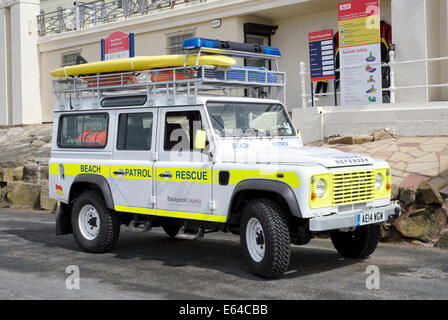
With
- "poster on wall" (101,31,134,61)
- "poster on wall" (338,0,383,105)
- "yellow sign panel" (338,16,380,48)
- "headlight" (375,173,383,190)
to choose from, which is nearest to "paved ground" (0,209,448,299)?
"headlight" (375,173,383,190)

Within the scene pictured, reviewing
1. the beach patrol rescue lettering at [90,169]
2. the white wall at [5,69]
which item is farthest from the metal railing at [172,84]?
the white wall at [5,69]

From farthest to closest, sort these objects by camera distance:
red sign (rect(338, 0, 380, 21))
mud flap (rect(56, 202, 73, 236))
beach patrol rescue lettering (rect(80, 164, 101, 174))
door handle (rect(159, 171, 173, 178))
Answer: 1. red sign (rect(338, 0, 380, 21))
2. mud flap (rect(56, 202, 73, 236))
3. beach patrol rescue lettering (rect(80, 164, 101, 174))
4. door handle (rect(159, 171, 173, 178))

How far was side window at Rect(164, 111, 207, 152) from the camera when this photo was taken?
26.5 feet

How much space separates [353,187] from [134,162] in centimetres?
313

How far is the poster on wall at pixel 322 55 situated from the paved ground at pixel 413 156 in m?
2.74

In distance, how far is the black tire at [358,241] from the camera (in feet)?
26.5

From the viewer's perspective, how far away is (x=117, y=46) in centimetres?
1917

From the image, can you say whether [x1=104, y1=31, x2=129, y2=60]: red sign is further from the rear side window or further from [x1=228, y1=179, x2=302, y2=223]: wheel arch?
[x1=228, y1=179, x2=302, y2=223]: wheel arch

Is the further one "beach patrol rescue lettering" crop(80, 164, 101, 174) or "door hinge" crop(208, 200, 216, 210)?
"beach patrol rescue lettering" crop(80, 164, 101, 174)

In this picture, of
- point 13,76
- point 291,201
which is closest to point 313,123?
point 291,201

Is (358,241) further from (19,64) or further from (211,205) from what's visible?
(19,64)

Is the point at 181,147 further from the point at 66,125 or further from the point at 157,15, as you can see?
the point at 157,15

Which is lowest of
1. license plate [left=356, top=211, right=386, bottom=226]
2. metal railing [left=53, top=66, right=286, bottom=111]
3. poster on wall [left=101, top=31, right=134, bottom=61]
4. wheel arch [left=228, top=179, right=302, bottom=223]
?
license plate [left=356, top=211, right=386, bottom=226]

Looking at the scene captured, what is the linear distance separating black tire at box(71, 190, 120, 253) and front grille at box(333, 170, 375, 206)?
11.7ft
